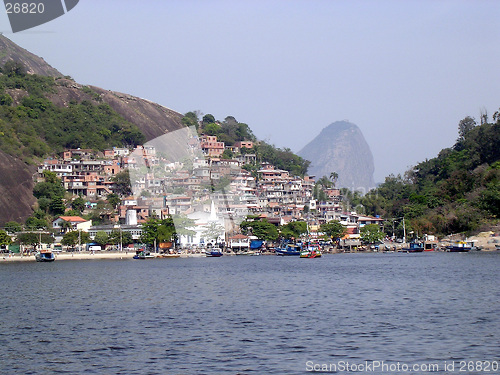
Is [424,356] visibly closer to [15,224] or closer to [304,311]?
[304,311]

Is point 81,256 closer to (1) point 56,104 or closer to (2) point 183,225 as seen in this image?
(2) point 183,225

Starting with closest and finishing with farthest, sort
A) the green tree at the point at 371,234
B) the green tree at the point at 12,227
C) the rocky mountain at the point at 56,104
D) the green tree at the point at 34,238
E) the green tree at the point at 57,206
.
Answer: the green tree at the point at 34,238, the green tree at the point at 12,227, the green tree at the point at 371,234, the green tree at the point at 57,206, the rocky mountain at the point at 56,104

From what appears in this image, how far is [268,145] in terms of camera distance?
13400cm

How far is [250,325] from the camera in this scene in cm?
1919

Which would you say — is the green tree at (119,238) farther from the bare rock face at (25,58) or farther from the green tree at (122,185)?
the bare rock face at (25,58)

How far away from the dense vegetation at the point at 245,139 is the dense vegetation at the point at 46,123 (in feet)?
56.1

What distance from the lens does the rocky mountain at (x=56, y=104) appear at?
8344 cm

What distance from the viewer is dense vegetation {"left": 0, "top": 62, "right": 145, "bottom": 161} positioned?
333 feet

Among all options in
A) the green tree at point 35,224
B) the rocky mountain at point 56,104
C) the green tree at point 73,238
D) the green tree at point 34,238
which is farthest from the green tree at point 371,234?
the rocky mountain at point 56,104

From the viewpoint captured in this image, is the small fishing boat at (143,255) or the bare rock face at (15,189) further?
the bare rock face at (15,189)

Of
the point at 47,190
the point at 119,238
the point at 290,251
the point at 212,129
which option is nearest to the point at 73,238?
the point at 119,238

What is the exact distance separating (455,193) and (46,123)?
225 feet

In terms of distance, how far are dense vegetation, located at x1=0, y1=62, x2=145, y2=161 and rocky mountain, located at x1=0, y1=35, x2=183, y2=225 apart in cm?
189

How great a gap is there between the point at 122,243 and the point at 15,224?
1281 centimetres
